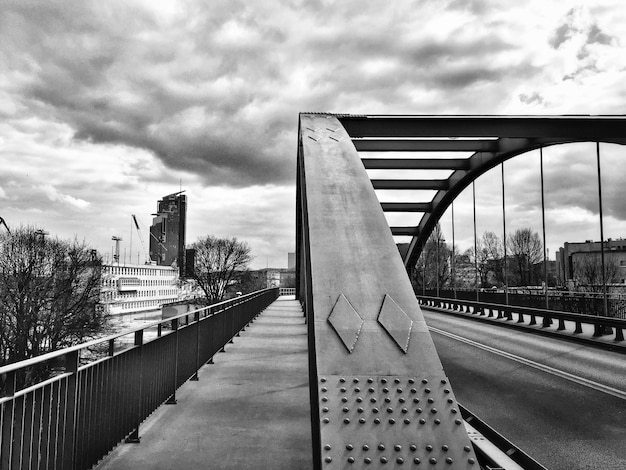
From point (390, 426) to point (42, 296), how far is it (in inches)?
1338

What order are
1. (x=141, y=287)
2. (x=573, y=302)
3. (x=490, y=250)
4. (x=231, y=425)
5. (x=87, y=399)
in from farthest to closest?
(x=141, y=287) → (x=490, y=250) → (x=573, y=302) → (x=231, y=425) → (x=87, y=399)

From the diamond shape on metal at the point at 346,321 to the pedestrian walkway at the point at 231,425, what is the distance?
1.41 metres

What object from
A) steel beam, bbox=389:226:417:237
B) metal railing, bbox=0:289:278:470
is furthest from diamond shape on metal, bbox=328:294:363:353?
steel beam, bbox=389:226:417:237

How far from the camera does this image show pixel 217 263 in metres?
58.6

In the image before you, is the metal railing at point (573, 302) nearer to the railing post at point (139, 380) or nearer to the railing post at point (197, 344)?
the railing post at point (197, 344)

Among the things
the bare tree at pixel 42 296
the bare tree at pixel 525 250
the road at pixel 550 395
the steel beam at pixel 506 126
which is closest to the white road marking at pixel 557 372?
the road at pixel 550 395

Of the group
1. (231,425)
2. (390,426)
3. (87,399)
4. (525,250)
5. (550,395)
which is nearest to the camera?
(390,426)

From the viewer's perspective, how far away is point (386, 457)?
2.80m

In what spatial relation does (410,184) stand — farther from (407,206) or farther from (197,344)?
(197,344)

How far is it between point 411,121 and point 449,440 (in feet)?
25.7

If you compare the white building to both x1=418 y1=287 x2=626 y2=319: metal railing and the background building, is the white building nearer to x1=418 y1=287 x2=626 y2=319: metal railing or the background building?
the background building

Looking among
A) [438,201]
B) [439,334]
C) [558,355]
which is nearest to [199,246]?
[438,201]

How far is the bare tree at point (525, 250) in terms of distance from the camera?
175 ft

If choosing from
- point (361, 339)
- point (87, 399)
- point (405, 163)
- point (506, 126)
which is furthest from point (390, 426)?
point (405, 163)
